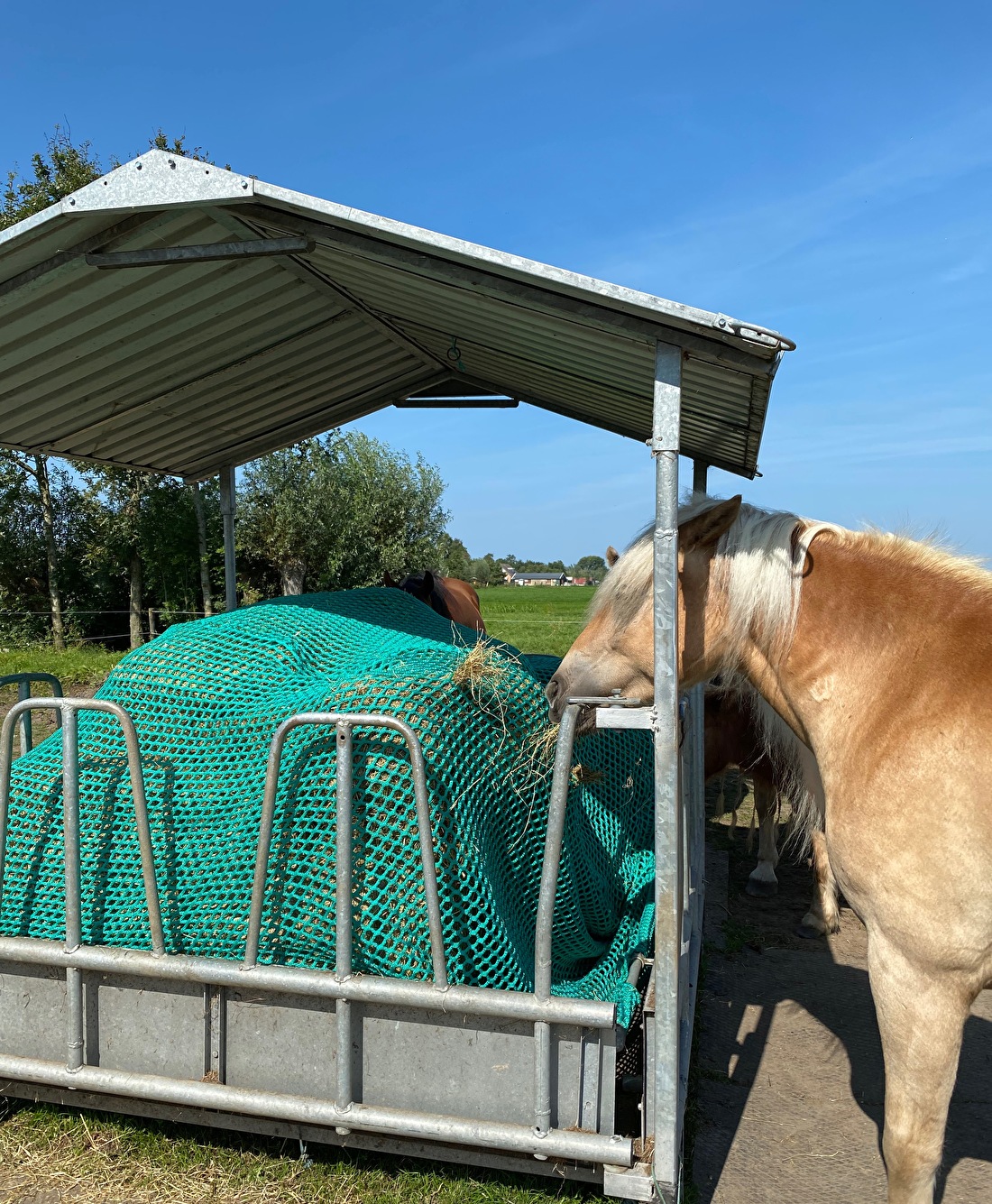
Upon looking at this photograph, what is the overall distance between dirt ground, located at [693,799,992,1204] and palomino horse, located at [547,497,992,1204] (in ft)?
1.72

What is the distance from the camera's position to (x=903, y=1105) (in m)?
2.22

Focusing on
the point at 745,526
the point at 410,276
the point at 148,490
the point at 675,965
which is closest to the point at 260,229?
the point at 410,276

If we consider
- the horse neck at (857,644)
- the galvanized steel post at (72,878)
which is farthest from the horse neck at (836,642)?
the galvanized steel post at (72,878)

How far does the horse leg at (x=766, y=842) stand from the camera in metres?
5.56

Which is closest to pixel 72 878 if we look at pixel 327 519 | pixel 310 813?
pixel 310 813

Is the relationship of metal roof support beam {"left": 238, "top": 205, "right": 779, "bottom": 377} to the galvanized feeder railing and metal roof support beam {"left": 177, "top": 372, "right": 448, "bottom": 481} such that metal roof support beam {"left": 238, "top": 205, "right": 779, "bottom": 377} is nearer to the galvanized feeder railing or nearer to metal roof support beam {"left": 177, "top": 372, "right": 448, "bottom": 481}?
the galvanized feeder railing

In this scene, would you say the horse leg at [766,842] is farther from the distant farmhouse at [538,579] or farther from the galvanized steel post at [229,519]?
the distant farmhouse at [538,579]

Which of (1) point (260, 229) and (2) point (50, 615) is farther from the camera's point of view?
(2) point (50, 615)

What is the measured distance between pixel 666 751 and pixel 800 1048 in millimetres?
2177

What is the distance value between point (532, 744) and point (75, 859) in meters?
1.43

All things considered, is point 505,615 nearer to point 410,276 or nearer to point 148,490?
point 148,490

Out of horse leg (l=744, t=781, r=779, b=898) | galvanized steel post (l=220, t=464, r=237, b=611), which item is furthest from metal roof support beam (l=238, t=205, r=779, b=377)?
horse leg (l=744, t=781, r=779, b=898)

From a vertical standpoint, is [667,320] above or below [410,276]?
below

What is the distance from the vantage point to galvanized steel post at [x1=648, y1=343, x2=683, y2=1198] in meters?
2.19
